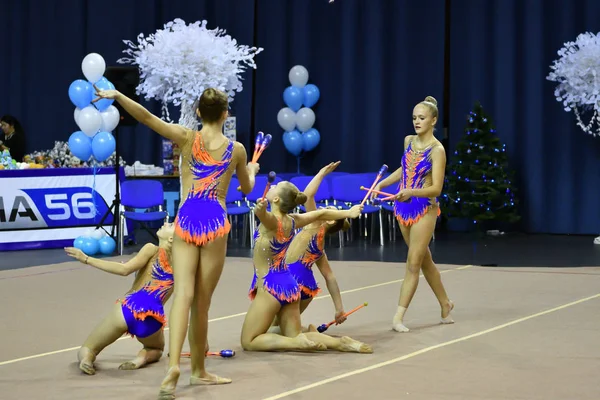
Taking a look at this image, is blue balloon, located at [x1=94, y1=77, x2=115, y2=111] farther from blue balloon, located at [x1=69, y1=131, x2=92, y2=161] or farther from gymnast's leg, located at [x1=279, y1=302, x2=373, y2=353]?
gymnast's leg, located at [x1=279, y1=302, x2=373, y2=353]

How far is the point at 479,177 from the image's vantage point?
39.1 ft

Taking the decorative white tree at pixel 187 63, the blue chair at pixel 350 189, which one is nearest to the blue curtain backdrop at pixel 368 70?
the blue chair at pixel 350 189

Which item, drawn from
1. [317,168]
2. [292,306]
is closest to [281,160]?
[317,168]

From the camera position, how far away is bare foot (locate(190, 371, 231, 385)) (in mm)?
4445

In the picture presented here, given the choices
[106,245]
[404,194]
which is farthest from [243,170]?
[106,245]

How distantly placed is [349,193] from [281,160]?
11.4 feet

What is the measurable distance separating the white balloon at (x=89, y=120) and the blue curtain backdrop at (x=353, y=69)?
4.54 metres

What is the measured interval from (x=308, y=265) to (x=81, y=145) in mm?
5988

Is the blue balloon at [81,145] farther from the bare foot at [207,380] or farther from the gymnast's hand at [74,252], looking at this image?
the bare foot at [207,380]

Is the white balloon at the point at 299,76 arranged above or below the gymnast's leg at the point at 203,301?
above

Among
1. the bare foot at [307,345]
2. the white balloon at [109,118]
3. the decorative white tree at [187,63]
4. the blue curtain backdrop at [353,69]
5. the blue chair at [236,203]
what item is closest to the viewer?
the bare foot at [307,345]

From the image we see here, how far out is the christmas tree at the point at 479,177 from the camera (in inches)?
471

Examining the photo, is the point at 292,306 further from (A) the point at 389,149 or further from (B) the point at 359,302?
(A) the point at 389,149

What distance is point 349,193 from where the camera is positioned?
11555 millimetres
